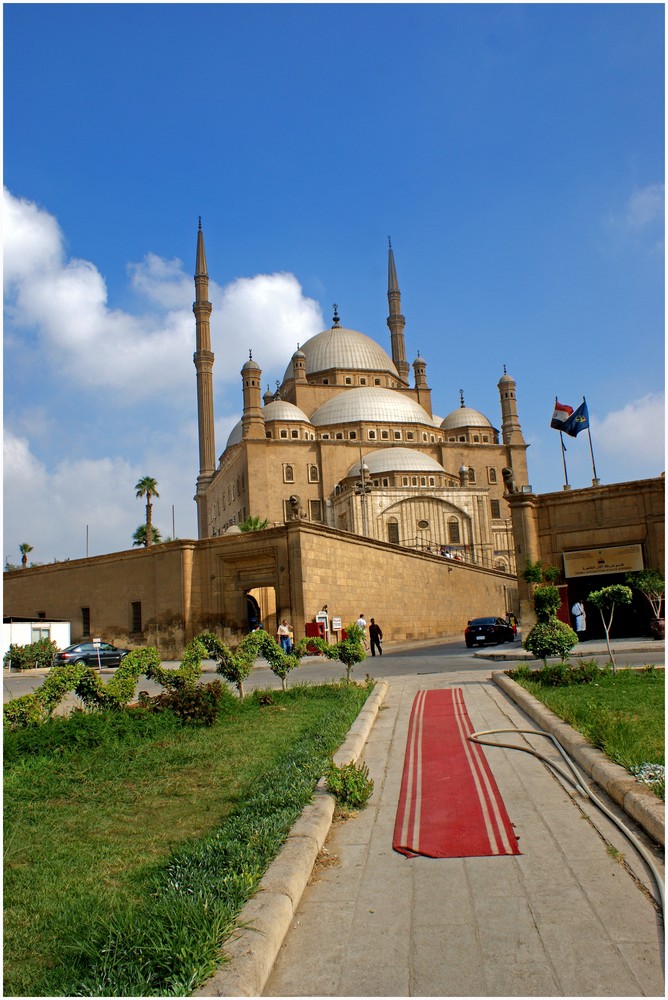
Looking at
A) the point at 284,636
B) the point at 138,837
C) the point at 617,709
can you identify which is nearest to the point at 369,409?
the point at 284,636

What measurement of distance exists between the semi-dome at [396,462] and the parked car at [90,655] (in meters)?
24.3

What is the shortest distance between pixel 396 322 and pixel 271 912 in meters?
68.1

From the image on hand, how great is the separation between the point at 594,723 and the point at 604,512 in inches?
555

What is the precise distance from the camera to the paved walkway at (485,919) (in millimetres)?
2889

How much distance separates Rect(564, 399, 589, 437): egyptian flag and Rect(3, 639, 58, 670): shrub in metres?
16.8

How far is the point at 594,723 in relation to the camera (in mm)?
6797

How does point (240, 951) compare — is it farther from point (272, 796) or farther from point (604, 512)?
point (604, 512)

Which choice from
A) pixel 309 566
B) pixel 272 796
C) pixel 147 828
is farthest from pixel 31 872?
pixel 309 566

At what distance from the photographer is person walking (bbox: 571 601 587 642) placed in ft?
64.5

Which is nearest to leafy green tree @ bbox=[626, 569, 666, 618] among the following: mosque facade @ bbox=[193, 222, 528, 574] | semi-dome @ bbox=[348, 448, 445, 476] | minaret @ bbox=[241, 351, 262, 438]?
mosque facade @ bbox=[193, 222, 528, 574]

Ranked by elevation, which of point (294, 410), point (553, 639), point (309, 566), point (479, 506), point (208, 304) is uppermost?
point (208, 304)

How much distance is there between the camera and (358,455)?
50.6m

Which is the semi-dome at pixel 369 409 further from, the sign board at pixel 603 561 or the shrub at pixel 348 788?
the shrub at pixel 348 788

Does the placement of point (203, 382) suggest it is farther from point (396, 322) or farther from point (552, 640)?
point (552, 640)
